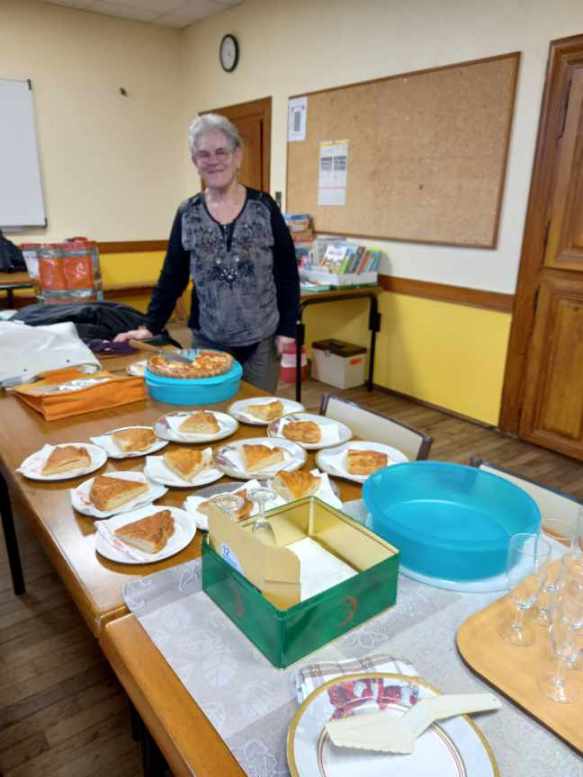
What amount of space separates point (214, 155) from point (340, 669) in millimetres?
1641

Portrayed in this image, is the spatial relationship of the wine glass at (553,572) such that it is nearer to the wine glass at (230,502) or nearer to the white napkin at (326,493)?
the white napkin at (326,493)

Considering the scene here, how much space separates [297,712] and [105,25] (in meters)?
5.88

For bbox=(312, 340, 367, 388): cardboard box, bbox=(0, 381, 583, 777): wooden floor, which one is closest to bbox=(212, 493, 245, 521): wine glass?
bbox=(0, 381, 583, 777): wooden floor

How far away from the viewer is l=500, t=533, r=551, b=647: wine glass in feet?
2.74

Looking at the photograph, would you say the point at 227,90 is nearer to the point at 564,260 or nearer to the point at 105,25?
the point at 105,25

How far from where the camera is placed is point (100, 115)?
5.26m

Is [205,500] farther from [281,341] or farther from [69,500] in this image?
[281,341]

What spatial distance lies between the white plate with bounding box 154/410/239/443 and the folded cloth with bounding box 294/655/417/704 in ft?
2.47

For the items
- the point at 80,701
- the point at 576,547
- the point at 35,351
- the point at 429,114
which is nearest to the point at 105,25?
the point at 429,114

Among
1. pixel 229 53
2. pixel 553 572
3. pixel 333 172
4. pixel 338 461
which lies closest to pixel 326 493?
pixel 338 461

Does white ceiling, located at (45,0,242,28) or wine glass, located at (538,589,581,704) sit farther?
white ceiling, located at (45,0,242,28)

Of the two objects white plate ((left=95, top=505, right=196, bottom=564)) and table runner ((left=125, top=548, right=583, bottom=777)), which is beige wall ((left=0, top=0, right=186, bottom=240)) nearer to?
white plate ((left=95, top=505, right=196, bottom=564))

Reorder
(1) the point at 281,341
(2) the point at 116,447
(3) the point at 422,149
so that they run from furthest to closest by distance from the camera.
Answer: (3) the point at 422,149, (1) the point at 281,341, (2) the point at 116,447

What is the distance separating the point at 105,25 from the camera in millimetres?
5066
